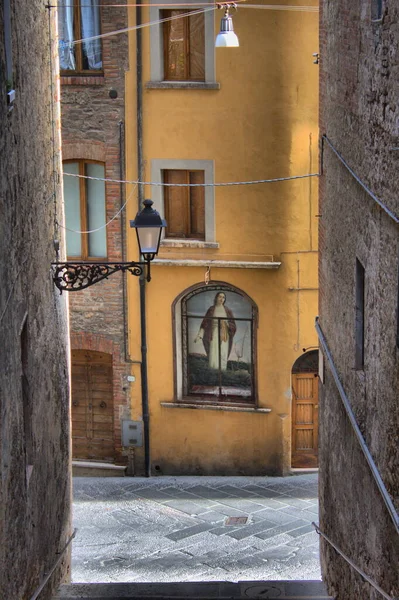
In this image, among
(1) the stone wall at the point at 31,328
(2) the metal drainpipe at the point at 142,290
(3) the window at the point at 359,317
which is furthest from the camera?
(2) the metal drainpipe at the point at 142,290

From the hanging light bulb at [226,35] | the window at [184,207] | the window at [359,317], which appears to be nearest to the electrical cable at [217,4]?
the hanging light bulb at [226,35]

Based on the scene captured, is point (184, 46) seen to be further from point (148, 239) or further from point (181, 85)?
point (148, 239)

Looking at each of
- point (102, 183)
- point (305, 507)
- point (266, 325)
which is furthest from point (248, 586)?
point (102, 183)

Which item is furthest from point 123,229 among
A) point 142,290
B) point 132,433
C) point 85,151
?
point 132,433

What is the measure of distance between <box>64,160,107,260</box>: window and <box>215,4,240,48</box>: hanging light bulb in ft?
10.5

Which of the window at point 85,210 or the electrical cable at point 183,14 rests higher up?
the electrical cable at point 183,14

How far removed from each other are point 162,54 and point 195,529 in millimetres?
7272

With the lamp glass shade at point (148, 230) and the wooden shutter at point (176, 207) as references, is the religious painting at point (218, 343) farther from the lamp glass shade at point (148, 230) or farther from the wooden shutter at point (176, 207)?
the lamp glass shade at point (148, 230)

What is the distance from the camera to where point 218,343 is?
1867 centimetres

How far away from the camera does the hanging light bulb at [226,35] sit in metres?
16.2

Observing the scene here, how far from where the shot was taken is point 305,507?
55.9 ft

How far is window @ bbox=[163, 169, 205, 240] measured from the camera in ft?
59.9

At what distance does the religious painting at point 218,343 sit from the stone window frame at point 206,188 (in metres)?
0.78

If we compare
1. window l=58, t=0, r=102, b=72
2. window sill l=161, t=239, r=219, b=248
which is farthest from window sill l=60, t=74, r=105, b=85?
window sill l=161, t=239, r=219, b=248
